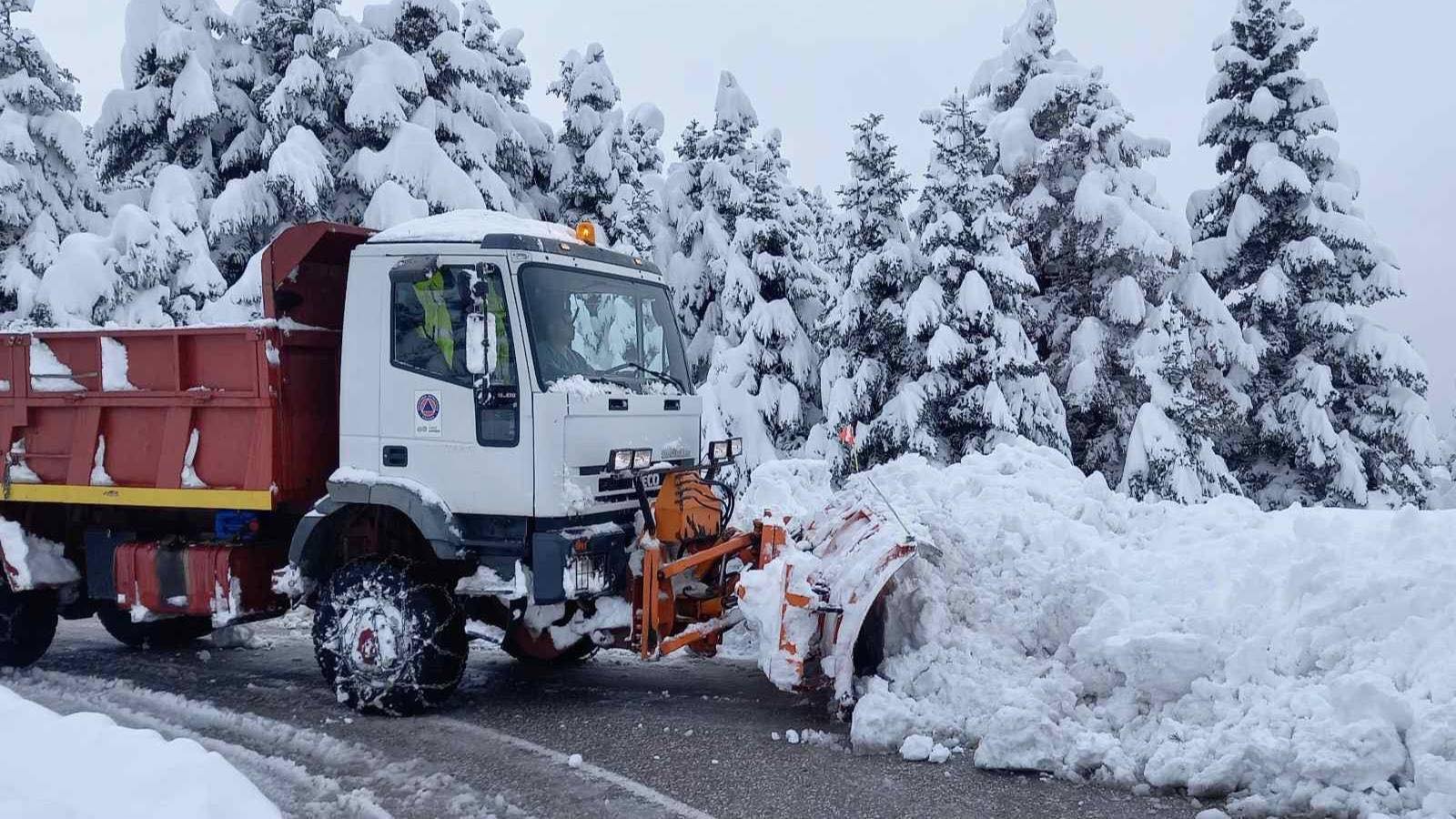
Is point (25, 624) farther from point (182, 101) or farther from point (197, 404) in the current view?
point (182, 101)

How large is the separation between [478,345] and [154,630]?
18.3 feet

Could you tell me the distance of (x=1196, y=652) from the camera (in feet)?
18.7

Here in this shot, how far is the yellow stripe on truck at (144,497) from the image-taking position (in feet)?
23.7

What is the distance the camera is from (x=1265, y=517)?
7.39 meters

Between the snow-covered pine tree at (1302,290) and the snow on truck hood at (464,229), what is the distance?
17480 millimetres

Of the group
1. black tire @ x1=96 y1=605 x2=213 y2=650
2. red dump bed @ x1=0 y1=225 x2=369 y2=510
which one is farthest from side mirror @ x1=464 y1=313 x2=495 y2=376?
black tire @ x1=96 y1=605 x2=213 y2=650

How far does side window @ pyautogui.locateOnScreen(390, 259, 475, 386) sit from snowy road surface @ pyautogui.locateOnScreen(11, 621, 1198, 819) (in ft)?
7.62

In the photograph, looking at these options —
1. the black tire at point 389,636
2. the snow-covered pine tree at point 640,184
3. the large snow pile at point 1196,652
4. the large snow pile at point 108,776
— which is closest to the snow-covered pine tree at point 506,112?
the snow-covered pine tree at point 640,184

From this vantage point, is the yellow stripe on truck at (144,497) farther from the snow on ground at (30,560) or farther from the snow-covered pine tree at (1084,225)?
the snow-covered pine tree at (1084,225)

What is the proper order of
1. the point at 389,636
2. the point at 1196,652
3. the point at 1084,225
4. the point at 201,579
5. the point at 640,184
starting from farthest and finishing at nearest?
1. the point at 640,184
2. the point at 1084,225
3. the point at 201,579
4. the point at 389,636
5. the point at 1196,652

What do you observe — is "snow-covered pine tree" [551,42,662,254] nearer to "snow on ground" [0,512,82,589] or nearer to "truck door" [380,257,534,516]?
"snow on ground" [0,512,82,589]

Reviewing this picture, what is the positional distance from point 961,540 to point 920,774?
2.16m

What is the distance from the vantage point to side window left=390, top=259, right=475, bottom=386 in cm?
671

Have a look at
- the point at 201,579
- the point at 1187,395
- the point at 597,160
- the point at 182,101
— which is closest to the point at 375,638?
the point at 201,579
